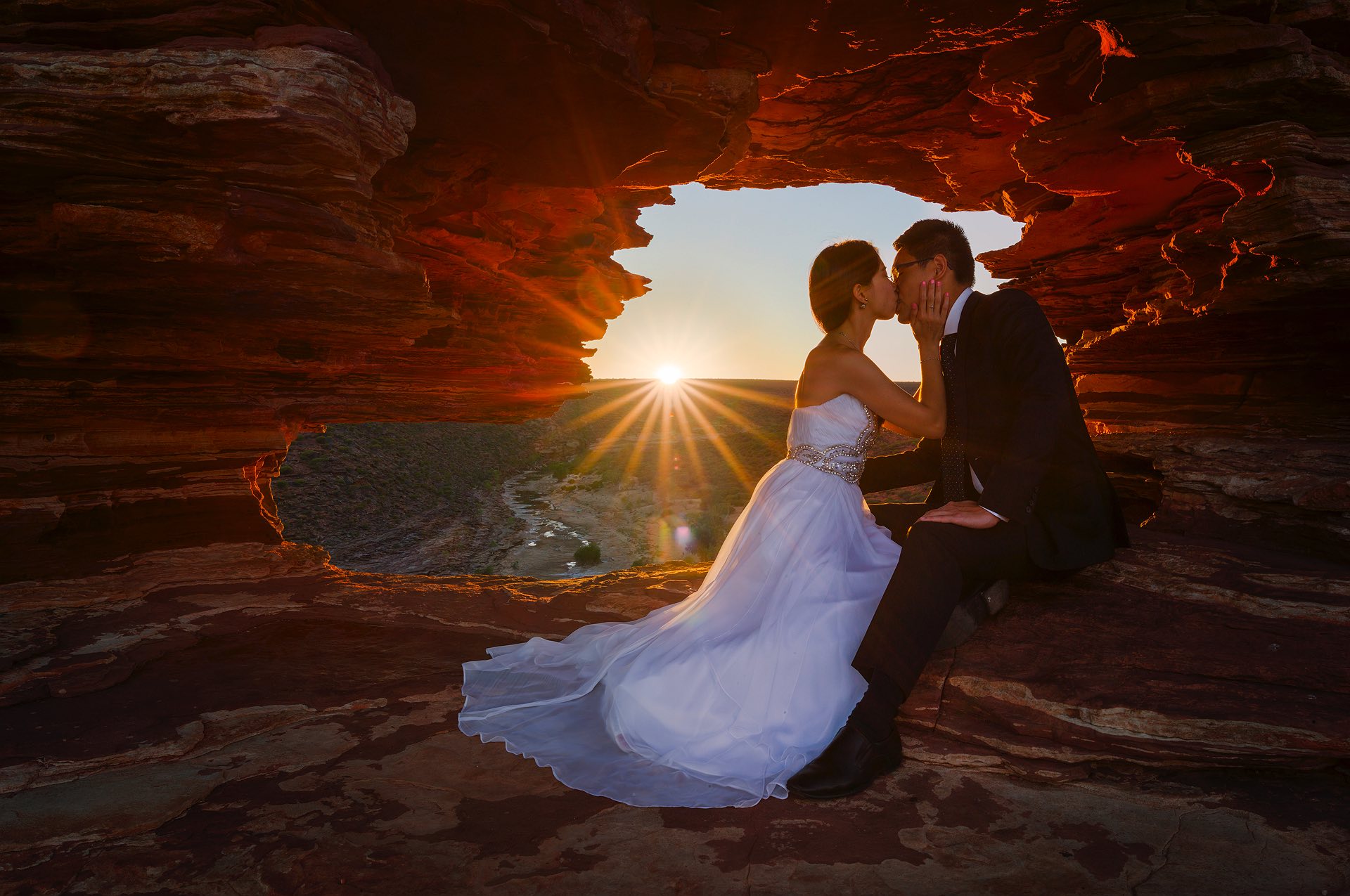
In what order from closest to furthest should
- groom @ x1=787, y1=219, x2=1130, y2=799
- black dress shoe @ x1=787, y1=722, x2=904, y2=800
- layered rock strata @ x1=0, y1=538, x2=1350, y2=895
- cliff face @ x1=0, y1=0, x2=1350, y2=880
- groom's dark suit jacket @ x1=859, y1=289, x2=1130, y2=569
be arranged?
layered rock strata @ x1=0, y1=538, x2=1350, y2=895 < black dress shoe @ x1=787, y1=722, x2=904, y2=800 < groom @ x1=787, y1=219, x2=1130, y2=799 < groom's dark suit jacket @ x1=859, y1=289, x2=1130, y2=569 < cliff face @ x1=0, y1=0, x2=1350, y2=880

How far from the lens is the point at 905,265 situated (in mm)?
5168

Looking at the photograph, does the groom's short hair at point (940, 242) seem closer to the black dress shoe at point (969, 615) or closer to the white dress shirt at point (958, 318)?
the white dress shirt at point (958, 318)

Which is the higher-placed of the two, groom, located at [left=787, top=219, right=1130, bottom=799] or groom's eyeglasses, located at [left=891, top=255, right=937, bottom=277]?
groom's eyeglasses, located at [left=891, top=255, right=937, bottom=277]

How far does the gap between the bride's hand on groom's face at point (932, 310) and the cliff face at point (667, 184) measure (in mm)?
2047

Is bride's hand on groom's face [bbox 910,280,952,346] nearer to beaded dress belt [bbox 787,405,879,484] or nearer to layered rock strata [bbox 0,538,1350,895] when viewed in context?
beaded dress belt [bbox 787,405,879,484]

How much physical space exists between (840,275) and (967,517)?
6.70 feet

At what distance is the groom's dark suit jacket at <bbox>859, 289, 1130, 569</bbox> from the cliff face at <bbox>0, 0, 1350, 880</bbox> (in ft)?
1.89

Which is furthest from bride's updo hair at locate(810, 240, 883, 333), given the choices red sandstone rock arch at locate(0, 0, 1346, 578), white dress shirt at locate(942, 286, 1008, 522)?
red sandstone rock arch at locate(0, 0, 1346, 578)

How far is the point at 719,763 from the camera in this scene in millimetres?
3900

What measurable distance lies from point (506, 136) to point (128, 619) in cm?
694

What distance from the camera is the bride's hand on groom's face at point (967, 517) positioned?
4293mm

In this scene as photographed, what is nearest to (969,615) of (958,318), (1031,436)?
(1031,436)

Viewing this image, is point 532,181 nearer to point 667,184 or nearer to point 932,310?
point 667,184

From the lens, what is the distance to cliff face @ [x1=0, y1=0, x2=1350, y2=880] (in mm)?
4520
